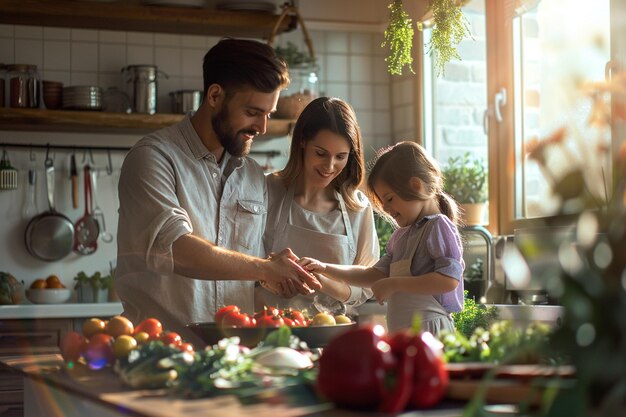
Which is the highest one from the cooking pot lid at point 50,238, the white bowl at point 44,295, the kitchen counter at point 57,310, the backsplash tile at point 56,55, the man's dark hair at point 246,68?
the backsplash tile at point 56,55

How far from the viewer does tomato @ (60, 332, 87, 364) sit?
180 centimetres

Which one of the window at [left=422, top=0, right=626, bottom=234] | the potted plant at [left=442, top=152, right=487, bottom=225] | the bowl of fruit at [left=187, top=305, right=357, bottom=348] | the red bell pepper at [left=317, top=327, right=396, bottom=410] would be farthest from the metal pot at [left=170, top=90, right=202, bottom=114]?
the red bell pepper at [left=317, top=327, right=396, bottom=410]

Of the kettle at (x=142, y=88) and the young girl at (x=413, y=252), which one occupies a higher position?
the kettle at (x=142, y=88)

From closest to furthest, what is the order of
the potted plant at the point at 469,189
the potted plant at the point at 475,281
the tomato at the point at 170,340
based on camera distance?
the tomato at the point at 170,340
the potted plant at the point at 475,281
the potted plant at the point at 469,189

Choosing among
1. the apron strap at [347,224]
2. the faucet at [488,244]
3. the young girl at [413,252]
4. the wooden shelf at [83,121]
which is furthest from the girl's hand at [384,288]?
the wooden shelf at [83,121]

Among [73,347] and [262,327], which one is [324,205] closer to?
[262,327]

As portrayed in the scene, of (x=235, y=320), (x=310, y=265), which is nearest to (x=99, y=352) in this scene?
(x=235, y=320)

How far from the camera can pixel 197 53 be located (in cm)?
481

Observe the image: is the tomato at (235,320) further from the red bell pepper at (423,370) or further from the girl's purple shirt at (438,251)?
the red bell pepper at (423,370)

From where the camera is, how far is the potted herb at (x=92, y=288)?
14.6 feet

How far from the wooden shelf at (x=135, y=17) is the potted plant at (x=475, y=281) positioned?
1.52m

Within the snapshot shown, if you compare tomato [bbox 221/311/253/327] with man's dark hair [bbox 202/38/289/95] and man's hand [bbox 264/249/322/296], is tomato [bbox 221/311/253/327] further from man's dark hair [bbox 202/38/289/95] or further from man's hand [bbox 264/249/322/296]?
man's dark hair [bbox 202/38/289/95]

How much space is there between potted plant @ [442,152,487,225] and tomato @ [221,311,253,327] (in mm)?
2374

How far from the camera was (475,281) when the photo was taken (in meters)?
3.82
